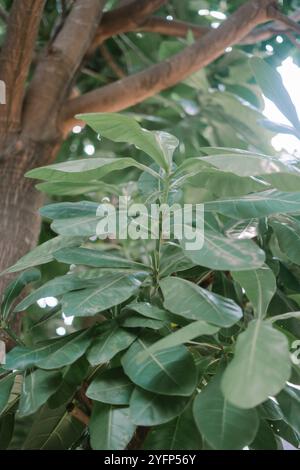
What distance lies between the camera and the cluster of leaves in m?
0.49

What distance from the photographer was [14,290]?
77cm

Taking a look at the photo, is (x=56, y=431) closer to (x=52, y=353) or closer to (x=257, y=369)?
(x=52, y=353)

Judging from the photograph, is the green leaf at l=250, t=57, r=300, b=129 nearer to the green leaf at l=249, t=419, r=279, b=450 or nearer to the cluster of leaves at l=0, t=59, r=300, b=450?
the cluster of leaves at l=0, t=59, r=300, b=450

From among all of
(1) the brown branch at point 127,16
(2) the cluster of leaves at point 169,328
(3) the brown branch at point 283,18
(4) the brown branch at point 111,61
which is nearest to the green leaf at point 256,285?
(2) the cluster of leaves at point 169,328

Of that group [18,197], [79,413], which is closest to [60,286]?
[79,413]

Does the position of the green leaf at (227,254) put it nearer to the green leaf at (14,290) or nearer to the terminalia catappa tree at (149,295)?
the terminalia catappa tree at (149,295)

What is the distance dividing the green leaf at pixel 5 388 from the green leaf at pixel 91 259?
15 cm

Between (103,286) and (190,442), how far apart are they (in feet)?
0.60

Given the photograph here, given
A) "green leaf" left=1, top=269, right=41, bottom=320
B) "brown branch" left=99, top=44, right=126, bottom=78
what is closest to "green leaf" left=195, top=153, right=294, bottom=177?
"green leaf" left=1, top=269, right=41, bottom=320

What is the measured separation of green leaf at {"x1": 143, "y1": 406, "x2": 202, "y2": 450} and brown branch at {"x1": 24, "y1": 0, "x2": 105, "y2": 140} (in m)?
0.69

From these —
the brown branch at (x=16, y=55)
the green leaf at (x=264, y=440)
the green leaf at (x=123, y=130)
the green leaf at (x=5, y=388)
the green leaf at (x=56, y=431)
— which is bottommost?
the green leaf at (x=56, y=431)

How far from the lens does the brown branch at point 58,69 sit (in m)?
1.13

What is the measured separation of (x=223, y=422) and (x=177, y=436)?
0.31 feet
